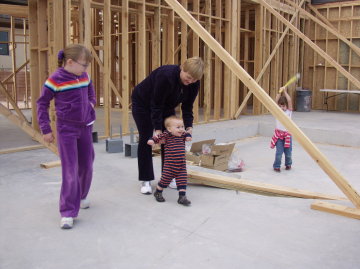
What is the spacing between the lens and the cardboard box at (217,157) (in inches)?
208

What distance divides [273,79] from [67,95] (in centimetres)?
929

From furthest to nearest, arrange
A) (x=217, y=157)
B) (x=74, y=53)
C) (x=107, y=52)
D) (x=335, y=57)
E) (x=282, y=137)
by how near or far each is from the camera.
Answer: (x=335, y=57)
(x=107, y=52)
(x=282, y=137)
(x=217, y=157)
(x=74, y=53)

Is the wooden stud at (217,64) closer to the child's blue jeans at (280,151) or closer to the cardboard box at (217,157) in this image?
the child's blue jeans at (280,151)

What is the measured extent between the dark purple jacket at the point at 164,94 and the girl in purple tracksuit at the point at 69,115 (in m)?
0.57

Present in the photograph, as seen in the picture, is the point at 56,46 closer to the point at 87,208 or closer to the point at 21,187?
the point at 21,187

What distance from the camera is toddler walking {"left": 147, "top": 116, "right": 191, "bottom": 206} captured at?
339 cm

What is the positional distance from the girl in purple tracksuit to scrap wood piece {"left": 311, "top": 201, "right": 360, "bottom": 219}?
1953 mm

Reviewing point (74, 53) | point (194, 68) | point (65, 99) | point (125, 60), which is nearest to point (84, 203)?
point (65, 99)

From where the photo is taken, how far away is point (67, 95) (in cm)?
284

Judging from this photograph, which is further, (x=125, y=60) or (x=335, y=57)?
(x=335, y=57)

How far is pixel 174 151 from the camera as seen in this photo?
3438 mm

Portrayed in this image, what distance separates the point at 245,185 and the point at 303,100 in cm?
913

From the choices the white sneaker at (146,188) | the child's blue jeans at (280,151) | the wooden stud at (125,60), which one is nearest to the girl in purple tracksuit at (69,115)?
the white sneaker at (146,188)

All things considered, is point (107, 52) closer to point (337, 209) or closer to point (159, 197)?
point (159, 197)
